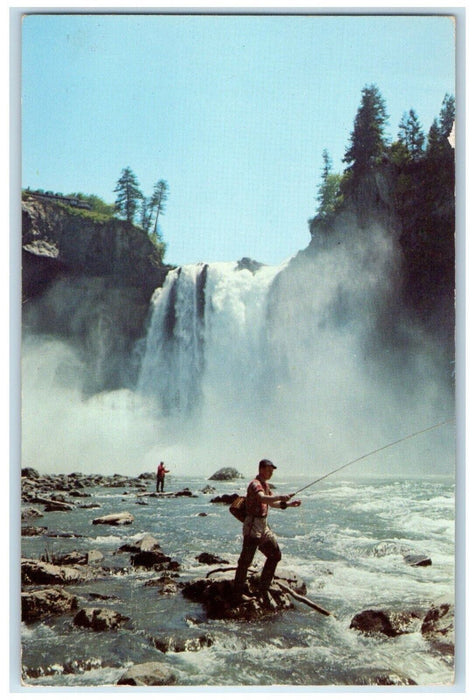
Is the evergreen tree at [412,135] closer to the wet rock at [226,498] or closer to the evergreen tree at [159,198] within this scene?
the evergreen tree at [159,198]

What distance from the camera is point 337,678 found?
14.7ft

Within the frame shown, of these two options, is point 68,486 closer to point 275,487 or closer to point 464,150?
point 275,487

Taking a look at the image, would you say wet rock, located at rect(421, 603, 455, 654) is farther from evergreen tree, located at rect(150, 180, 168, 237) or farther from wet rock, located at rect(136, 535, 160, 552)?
evergreen tree, located at rect(150, 180, 168, 237)

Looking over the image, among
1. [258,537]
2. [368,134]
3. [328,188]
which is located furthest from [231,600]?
[368,134]

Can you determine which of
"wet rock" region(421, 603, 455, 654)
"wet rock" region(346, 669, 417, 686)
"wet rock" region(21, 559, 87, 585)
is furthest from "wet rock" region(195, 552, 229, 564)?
"wet rock" region(421, 603, 455, 654)

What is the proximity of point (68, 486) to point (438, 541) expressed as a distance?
8.47 ft

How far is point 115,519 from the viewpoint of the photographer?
491 centimetres

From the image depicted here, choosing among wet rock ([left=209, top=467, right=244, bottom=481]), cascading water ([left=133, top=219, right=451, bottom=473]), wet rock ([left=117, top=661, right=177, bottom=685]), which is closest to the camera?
wet rock ([left=117, top=661, right=177, bottom=685])

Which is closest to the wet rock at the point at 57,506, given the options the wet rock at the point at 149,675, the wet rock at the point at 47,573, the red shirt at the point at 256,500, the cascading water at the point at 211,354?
the wet rock at the point at 47,573

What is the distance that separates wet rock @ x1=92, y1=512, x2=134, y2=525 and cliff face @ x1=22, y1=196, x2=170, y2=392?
909 millimetres

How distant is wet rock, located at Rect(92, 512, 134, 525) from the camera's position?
4895 mm

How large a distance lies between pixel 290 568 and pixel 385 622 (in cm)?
70

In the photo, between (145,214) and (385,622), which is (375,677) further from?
(145,214)
